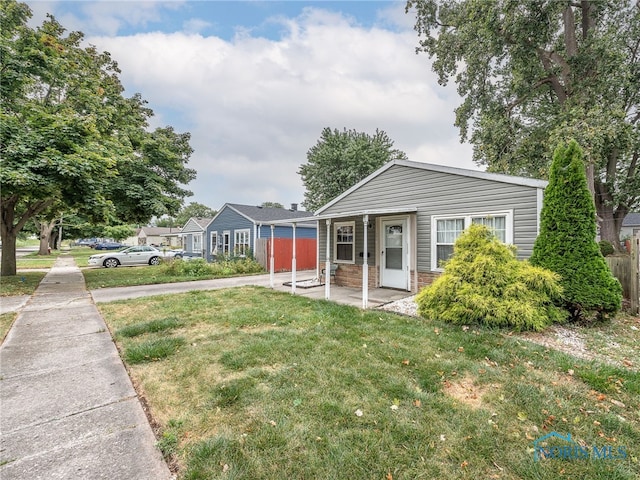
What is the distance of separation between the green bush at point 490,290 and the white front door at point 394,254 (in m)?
2.95

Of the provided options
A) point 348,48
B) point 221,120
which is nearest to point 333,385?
point 348,48

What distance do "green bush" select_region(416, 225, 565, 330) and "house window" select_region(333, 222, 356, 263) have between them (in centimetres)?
447

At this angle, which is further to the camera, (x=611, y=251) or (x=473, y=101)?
(x=473, y=101)

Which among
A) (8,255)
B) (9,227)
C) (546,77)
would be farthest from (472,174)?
(8,255)

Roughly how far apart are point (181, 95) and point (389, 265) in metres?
11.0

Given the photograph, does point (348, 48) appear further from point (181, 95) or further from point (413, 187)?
point (181, 95)

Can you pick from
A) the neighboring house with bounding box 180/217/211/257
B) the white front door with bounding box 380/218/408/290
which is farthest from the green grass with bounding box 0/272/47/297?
the neighboring house with bounding box 180/217/211/257

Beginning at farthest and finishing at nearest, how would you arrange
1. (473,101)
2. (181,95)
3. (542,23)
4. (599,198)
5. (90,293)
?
(599,198) → (473,101) → (181,95) → (542,23) → (90,293)

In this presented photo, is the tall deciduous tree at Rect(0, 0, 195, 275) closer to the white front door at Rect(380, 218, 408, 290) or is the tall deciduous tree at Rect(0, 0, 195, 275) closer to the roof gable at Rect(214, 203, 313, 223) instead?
the roof gable at Rect(214, 203, 313, 223)

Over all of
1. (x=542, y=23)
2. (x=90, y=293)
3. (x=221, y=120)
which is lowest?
(x=90, y=293)

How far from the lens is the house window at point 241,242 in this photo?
17562 mm

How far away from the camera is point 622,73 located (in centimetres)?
1064

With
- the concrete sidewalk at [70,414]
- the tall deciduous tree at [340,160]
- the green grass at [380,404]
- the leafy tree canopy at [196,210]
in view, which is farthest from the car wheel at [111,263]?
the leafy tree canopy at [196,210]

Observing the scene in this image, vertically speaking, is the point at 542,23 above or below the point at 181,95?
above
